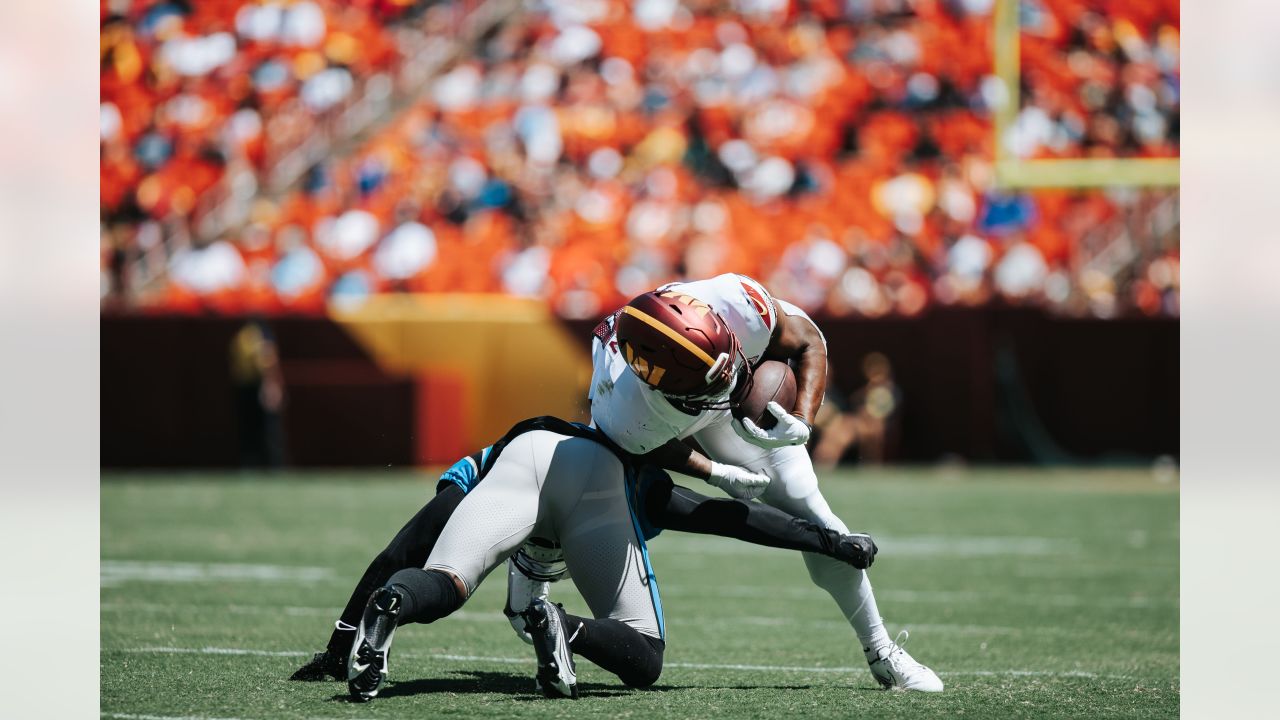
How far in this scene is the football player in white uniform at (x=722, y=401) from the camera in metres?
4.02

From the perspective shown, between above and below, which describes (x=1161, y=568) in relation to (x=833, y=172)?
below

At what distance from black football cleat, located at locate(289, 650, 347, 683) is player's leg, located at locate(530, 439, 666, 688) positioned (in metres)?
0.68

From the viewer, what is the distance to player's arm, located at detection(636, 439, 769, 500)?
4.24m

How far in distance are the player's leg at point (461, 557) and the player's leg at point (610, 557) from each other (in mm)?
94

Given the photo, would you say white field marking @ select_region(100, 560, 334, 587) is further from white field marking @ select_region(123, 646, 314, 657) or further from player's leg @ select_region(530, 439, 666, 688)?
player's leg @ select_region(530, 439, 666, 688)

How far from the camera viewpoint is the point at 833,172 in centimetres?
1730

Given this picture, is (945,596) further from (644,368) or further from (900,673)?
(644,368)

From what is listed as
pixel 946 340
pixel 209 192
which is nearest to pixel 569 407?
pixel 946 340

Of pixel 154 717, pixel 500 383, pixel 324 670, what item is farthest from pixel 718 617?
pixel 500 383

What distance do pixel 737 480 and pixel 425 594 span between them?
0.87m

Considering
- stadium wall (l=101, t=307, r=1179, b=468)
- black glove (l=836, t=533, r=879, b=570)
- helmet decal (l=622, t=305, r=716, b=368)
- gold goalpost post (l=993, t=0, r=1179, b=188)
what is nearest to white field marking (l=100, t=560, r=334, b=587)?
black glove (l=836, t=533, r=879, b=570)

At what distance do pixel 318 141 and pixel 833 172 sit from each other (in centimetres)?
574

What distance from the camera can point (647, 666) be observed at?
420 centimetres
